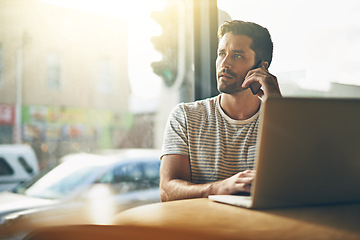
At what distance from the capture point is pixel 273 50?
1.45 m

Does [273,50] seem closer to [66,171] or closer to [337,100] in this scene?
[337,100]

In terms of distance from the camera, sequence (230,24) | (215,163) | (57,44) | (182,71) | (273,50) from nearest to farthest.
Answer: (215,163), (230,24), (273,50), (182,71), (57,44)

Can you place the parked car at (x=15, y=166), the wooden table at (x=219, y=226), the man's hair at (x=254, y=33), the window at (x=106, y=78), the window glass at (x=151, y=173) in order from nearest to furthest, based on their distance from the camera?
the wooden table at (x=219, y=226) < the man's hair at (x=254, y=33) < the window glass at (x=151, y=173) < the parked car at (x=15, y=166) < the window at (x=106, y=78)

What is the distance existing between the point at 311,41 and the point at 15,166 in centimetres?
509

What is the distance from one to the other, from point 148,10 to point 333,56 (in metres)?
0.92

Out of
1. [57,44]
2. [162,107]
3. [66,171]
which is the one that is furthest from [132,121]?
[162,107]

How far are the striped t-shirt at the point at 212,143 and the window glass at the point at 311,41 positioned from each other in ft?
1.79

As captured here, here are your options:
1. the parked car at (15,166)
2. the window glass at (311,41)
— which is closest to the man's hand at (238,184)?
the window glass at (311,41)

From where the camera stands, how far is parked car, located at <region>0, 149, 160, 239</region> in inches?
112

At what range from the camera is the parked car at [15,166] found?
5.57m

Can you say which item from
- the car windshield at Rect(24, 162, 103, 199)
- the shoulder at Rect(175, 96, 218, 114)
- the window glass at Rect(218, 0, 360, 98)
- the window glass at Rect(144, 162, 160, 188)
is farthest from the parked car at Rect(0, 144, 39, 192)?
the shoulder at Rect(175, 96, 218, 114)

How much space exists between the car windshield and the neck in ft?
7.33

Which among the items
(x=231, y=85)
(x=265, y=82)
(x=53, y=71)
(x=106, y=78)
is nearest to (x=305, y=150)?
(x=265, y=82)

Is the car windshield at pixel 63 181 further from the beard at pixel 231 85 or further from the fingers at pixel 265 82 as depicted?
the fingers at pixel 265 82
